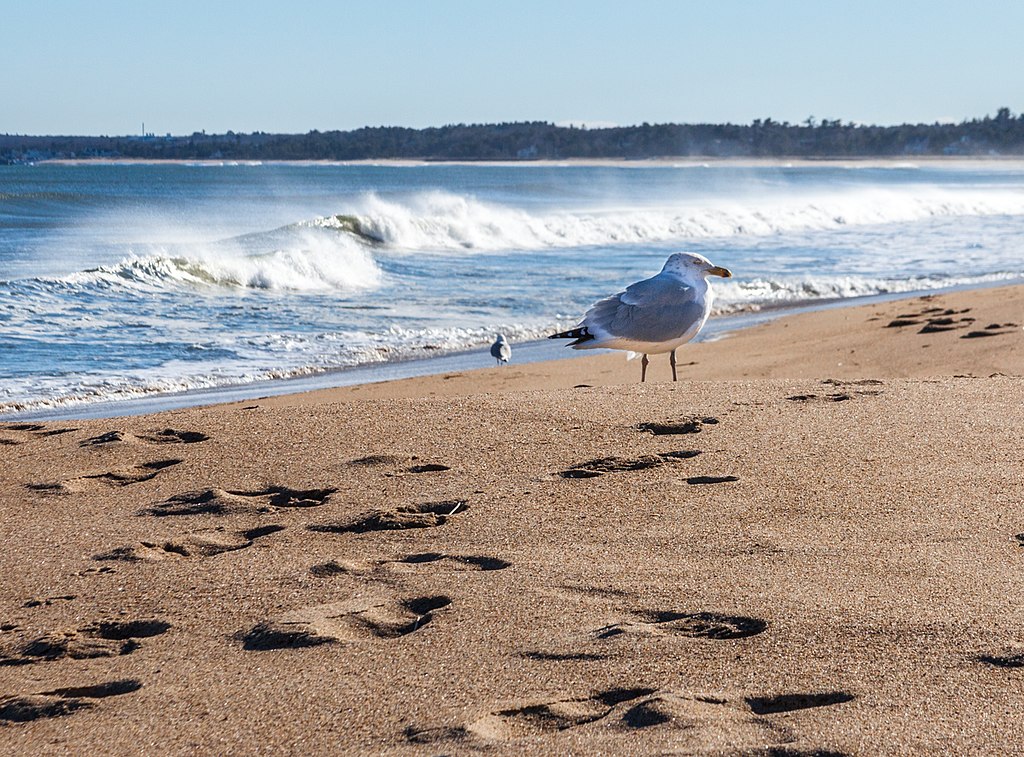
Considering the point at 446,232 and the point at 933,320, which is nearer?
the point at 933,320

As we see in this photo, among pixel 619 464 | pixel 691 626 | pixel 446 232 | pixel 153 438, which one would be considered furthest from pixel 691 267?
pixel 446 232

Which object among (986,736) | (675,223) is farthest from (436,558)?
(675,223)

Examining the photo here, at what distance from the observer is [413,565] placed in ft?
10.7

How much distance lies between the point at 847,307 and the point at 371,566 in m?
9.42

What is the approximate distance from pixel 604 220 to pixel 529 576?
2418 cm

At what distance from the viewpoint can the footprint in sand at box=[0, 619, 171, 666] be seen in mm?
2818

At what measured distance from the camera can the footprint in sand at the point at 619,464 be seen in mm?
4035

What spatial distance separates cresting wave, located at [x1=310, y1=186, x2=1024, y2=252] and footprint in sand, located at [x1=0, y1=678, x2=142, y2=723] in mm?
17305

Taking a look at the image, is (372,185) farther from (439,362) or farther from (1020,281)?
(439,362)

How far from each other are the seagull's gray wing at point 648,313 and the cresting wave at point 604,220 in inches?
532

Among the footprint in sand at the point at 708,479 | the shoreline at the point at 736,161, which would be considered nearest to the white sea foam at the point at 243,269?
the footprint in sand at the point at 708,479

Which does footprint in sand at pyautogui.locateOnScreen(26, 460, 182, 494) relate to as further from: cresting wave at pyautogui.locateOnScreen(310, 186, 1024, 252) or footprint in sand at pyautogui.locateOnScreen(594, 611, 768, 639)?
cresting wave at pyautogui.locateOnScreen(310, 186, 1024, 252)

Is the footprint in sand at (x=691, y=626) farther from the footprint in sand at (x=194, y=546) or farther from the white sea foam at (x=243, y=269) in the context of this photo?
the white sea foam at (x=243, y=269)

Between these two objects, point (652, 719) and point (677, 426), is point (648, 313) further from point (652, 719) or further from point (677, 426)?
point (652, 719)
